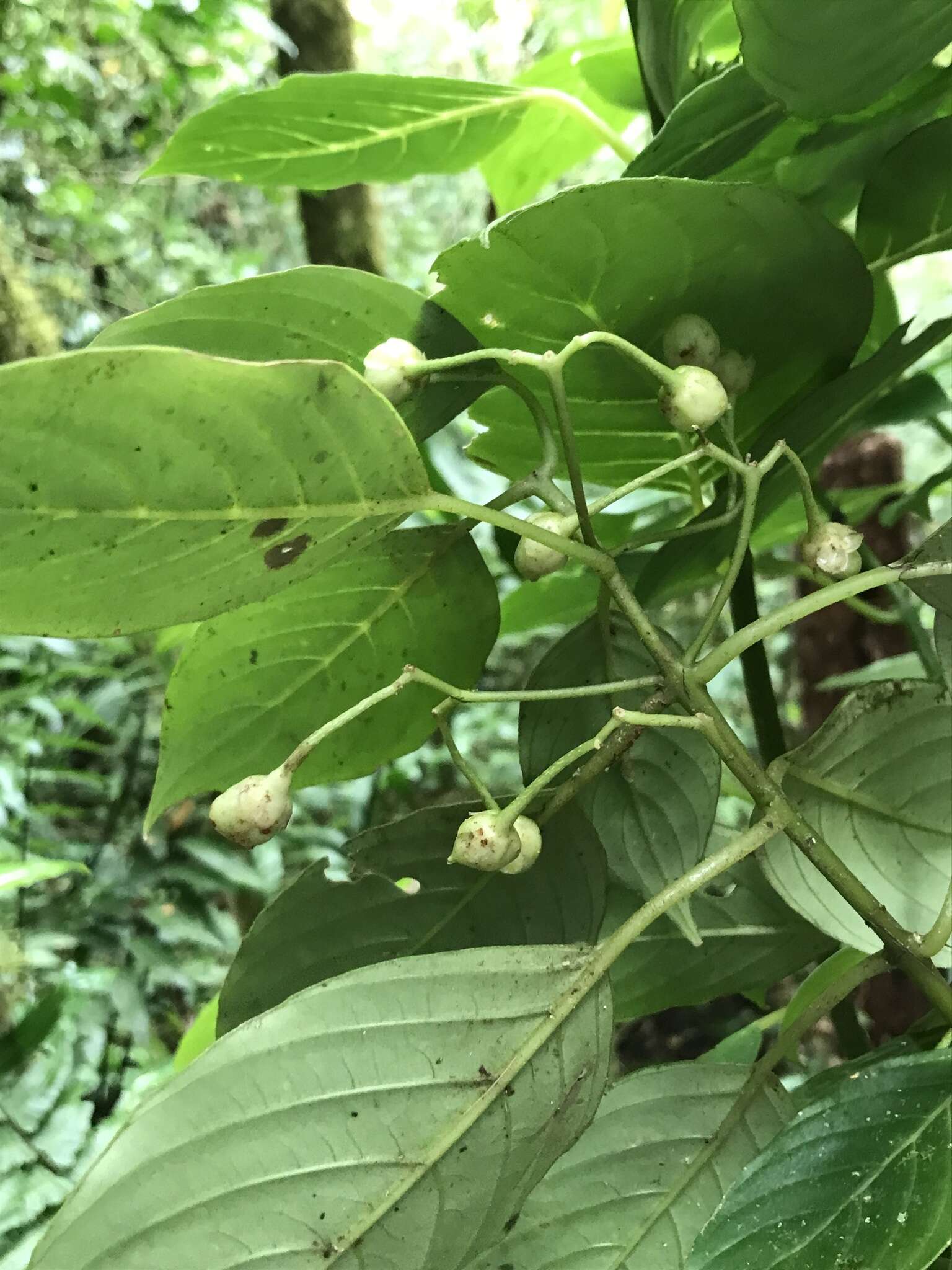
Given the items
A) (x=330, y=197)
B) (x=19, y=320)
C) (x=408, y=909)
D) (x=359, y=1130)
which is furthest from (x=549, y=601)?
(x=19, y=320)

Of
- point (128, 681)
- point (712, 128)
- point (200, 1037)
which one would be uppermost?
point (712, 128)

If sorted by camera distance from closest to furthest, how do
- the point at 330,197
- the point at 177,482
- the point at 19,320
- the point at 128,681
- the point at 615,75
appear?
the point at 177,482 < the point at 615,75 < the point at 330,197 < the point at 128,681 < the point at 19,320

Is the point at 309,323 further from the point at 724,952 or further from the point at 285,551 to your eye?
the point at 724,952

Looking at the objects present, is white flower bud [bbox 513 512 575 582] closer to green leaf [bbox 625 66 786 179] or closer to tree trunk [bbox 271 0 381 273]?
green leaf [bbox 625 66 786 179]

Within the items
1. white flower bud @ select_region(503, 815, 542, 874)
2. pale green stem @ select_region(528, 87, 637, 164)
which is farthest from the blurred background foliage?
white flower bud @ select_region(503, 815, 542, 874)

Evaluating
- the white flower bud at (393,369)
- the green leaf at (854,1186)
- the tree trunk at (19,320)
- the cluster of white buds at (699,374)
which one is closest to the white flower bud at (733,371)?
the cluster of white buds at (699,374)

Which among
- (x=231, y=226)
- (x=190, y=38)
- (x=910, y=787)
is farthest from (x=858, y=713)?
(x=231, y=226)

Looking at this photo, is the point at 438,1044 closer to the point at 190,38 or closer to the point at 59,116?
the point at 190,38

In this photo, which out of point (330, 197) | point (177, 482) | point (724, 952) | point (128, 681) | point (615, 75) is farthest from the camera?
point (128, 681)
